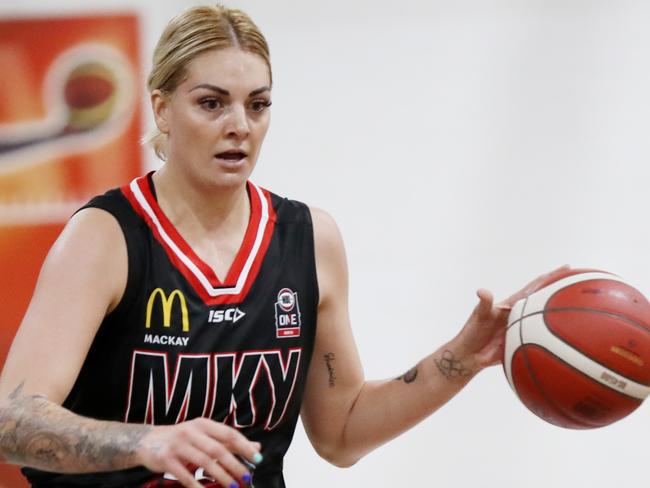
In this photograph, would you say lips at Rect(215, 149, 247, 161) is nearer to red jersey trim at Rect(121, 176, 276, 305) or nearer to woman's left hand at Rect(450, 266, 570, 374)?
red jersey trim at Rect(121, 176, 276, 305)

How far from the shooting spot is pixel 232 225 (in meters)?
1.97

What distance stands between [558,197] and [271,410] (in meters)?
1.45

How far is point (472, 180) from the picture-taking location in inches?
121

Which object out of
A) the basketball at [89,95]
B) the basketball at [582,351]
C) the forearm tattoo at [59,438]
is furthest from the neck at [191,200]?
the basketball at [89,95]

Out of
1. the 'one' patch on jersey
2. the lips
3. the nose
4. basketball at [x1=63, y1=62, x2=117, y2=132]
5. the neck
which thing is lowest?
the 'one' patch on jersey

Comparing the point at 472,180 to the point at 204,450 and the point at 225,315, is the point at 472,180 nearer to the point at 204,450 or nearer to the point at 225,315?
the point at 225,315

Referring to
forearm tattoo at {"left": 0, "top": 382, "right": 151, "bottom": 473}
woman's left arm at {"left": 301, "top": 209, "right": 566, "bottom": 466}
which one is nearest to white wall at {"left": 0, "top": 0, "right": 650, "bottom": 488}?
woman's left arm at {"left": 301, "top": 209, "right": 566, "bottom": 466}

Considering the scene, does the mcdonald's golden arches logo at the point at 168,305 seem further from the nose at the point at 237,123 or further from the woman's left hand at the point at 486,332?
the woman's left hand at the point at 486,332

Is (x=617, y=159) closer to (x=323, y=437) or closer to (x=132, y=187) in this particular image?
(x=323, y=437)

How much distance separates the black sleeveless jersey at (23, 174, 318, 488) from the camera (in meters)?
1.80

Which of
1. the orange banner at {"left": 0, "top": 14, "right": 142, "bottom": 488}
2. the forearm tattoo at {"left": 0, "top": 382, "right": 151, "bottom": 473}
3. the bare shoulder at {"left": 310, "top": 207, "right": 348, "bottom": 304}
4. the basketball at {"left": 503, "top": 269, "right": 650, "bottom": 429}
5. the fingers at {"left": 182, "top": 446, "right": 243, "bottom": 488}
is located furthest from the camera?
the orange banner at {"left": 0, "top": 14, "right": 142, "bottom": 488}

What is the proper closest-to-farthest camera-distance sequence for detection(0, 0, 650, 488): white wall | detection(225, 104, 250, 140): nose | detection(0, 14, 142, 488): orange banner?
1. detection(225, 104, 250, 140): nose
2. detection(0, 0, 650, 488): white wall
3. detection(0, 14, 142, 488): orange banner

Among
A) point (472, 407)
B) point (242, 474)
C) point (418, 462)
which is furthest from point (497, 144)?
point (242, 474)

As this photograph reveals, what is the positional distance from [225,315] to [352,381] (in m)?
0.36
